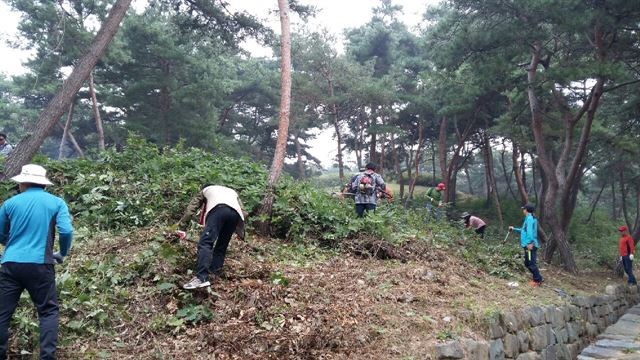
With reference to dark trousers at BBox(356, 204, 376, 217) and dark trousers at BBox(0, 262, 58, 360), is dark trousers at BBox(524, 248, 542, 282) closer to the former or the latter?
dark trousers at BBox(356, 204, 376, 217)

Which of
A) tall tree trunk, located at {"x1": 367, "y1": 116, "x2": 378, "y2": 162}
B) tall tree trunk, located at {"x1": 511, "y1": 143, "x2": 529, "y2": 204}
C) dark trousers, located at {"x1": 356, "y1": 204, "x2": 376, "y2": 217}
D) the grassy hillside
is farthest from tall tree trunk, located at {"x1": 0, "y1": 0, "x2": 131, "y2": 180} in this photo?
tall tree trunk, located at {"x1": 511, "y1": 143, "x2": 529, "y2": 204}

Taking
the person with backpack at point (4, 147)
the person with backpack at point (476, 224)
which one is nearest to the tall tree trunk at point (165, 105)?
the person with backpack at point (4, 147)

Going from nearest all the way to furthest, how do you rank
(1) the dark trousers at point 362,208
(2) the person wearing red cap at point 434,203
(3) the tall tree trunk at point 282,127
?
(3) the tall tree trunk at point 282,127
(1) the dark trousers at point 362,208
(2) the person wearing red cap at point 434,203

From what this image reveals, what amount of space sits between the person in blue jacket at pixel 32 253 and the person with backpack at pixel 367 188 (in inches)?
239

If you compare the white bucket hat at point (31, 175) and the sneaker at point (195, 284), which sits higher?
the white bucket hat at point (31, 175)

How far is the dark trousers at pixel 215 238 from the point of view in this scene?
5039mm

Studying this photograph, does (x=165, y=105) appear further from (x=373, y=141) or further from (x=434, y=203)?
(x=434, y=203)

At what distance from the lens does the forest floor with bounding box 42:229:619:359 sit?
167 inches

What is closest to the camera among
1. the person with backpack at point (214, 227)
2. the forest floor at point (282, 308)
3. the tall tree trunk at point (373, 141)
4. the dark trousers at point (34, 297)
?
the dark trousers at point (34, 297)

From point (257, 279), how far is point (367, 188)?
4.17 metres

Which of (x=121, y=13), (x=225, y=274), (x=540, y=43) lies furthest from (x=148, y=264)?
(x=540, y=43)

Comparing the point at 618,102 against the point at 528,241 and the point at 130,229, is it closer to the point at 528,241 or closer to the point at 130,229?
the point at 528,241

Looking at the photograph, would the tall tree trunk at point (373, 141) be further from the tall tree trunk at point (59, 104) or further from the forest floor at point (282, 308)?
the forest floor at point (282, 308)

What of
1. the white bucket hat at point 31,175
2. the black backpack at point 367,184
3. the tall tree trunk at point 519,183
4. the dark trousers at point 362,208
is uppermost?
the tall tree trunk at point 519,183
